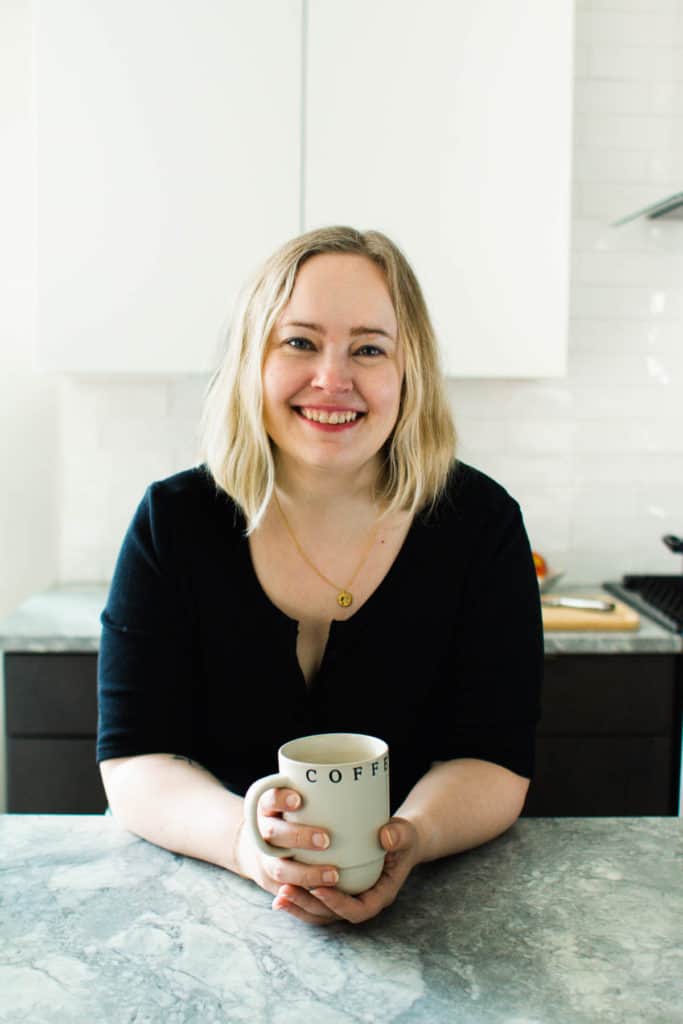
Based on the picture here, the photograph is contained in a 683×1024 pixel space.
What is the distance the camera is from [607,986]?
0.78 meters

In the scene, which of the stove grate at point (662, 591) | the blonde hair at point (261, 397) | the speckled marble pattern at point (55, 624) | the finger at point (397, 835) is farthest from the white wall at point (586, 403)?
the finger at point (397, 835)

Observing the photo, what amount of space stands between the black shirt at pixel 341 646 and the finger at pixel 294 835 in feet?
1.34

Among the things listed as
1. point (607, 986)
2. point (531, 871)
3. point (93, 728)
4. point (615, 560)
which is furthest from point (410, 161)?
point (607, 986)

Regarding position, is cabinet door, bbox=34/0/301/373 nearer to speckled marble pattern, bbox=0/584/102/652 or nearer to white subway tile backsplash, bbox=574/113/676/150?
speckled marble pattern, bbox=0/584/102/652

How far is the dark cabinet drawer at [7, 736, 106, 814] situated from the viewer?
2230 mm

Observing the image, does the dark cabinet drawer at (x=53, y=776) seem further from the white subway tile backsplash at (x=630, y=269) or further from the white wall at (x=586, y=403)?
the white subway tile backsplash at (x=630, y=269)

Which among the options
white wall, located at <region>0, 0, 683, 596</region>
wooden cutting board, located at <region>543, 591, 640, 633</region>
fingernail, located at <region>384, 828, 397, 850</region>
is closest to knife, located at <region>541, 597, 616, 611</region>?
wooden cutting board, located at <region>543, 591, 640, 633</region>

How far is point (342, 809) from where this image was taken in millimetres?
836

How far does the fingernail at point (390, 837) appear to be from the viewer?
87cm

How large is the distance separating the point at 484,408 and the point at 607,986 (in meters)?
2.08

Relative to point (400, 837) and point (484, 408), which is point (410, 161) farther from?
point (400, 837)

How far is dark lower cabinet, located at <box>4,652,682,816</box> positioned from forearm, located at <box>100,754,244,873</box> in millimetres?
1072

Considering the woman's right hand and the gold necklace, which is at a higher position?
the gold necklace

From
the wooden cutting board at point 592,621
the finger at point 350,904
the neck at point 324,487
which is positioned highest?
the neck at point 324,487
